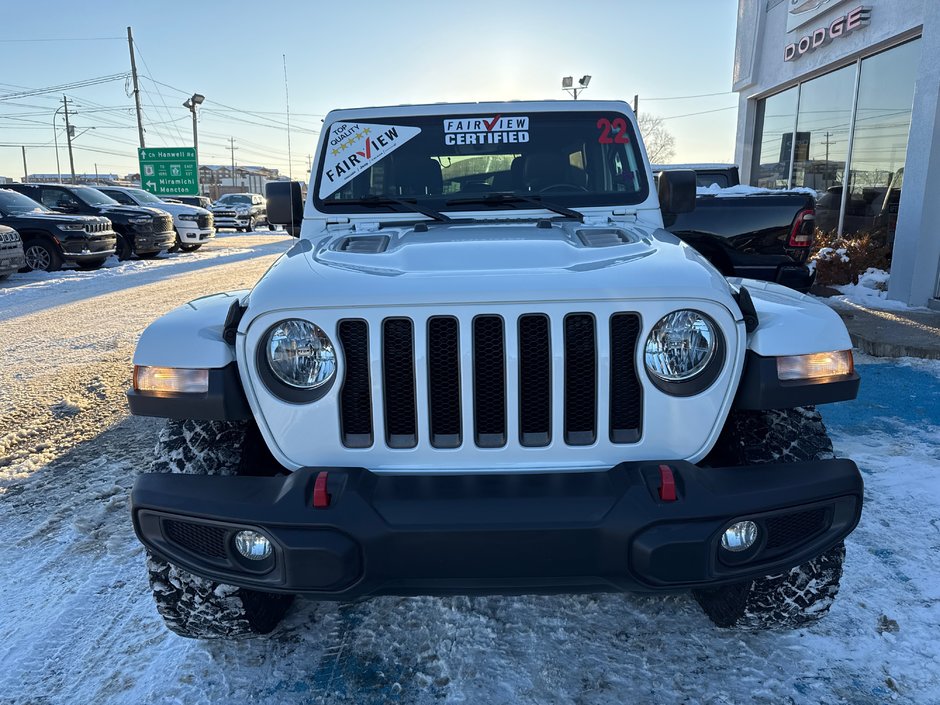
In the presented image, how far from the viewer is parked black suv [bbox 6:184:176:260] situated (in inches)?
543

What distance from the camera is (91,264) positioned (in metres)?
12.7

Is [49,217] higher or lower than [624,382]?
higher

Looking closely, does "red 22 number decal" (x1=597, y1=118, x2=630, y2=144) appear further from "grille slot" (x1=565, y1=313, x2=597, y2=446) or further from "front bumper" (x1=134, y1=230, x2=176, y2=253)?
"front bumper" (x1=134, y1=230, x2=176, y2=253)

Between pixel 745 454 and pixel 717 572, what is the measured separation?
0.47 m

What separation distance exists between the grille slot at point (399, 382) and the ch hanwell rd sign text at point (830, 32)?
10408 millimetres

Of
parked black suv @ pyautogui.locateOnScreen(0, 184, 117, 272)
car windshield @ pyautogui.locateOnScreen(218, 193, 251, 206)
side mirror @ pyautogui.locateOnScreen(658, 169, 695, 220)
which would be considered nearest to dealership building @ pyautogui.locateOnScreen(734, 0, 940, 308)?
side mirror @ pyautogui.locateOnScreen(658, 169, 695, 220)

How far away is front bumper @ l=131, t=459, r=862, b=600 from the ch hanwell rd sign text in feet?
32.8

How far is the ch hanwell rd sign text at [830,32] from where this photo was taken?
9219 mm

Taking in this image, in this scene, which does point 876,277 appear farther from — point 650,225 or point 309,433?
point 309,433

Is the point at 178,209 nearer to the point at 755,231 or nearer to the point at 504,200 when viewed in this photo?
the point at 755,231

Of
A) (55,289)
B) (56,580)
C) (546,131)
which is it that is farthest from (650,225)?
(55,289)

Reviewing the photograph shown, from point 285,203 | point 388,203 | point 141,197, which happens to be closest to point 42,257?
point 141,197

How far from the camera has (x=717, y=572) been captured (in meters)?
1.71

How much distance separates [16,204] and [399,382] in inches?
524
